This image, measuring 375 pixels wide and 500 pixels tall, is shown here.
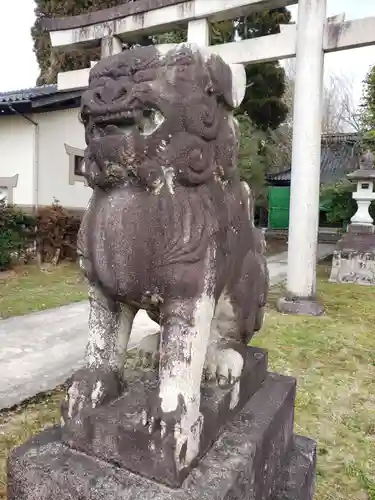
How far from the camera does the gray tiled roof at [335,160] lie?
1545 centimetres

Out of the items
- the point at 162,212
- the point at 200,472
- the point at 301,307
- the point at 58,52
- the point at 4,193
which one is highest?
the point at 58,52

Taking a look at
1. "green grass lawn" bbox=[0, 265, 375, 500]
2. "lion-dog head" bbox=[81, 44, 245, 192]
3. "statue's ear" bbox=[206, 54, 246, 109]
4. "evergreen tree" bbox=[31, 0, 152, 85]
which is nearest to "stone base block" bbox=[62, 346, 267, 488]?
"lion-dog head" bbox=[81, 44, 245, 192]

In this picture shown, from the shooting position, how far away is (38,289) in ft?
19.3

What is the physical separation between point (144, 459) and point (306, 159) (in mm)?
4094

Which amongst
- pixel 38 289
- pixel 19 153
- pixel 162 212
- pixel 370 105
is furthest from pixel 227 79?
pixel 370 105

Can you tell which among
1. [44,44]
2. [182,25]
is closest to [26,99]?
[182,25]

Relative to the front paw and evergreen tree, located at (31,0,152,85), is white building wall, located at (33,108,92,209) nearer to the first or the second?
evergreen tree, located at (31,0,152,85)

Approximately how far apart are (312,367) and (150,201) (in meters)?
2.57

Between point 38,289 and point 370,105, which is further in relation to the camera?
point 370,105

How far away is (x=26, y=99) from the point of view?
7570 mm

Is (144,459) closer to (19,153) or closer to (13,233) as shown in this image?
(13,233)

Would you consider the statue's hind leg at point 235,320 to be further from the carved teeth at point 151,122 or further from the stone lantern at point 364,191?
the stone lantern at point 364,191

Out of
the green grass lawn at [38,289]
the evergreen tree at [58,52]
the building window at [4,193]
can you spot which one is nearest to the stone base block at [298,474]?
the green grass lawn at [38,289]

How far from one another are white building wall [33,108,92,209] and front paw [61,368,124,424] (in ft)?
24.9
